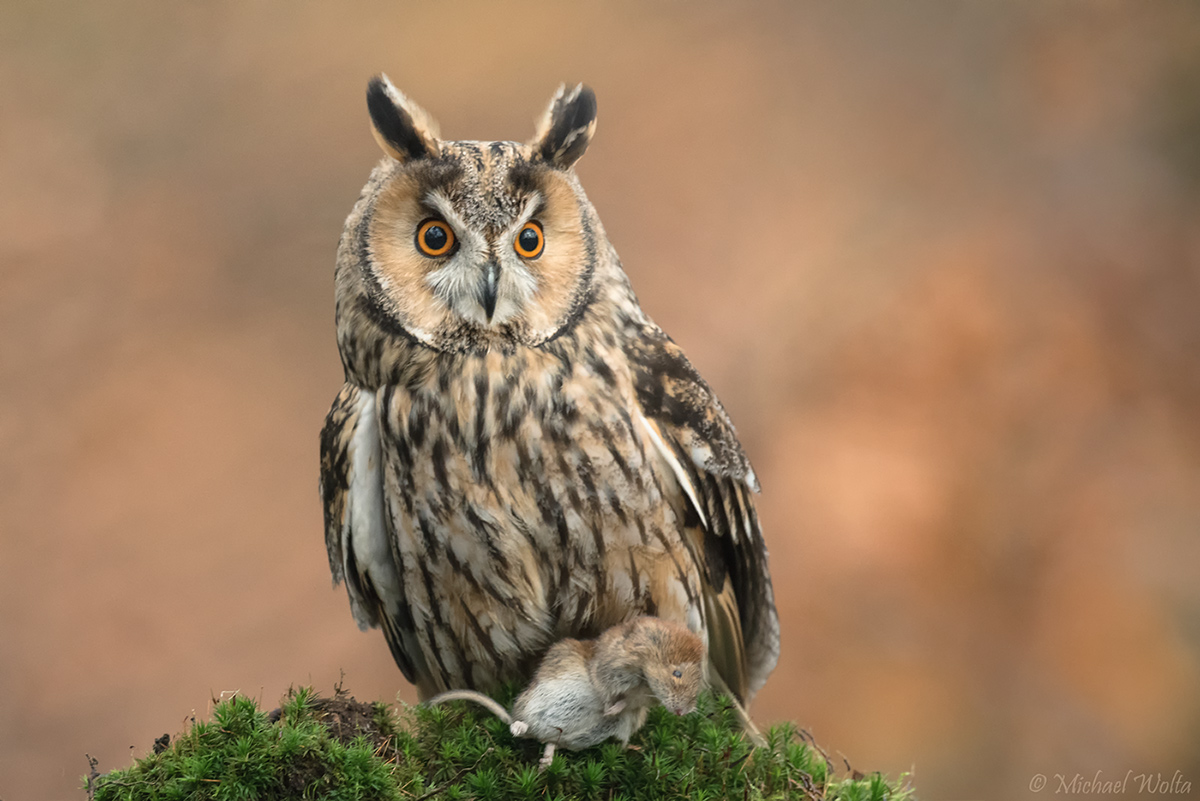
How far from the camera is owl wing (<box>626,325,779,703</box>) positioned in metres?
1.62

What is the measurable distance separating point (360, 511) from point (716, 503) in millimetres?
605

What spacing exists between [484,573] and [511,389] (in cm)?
30

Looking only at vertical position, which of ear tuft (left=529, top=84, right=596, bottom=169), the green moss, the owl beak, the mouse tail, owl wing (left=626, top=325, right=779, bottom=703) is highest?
ear tuft (left=529, top=84, right=596, bottom=169)

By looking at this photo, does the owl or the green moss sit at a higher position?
the owl

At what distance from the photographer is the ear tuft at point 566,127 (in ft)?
4.92

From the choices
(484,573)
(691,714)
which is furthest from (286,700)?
(691,714)

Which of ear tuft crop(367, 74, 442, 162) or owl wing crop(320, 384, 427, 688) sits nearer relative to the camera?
ear tuft crop(367, 74, 442, 162)

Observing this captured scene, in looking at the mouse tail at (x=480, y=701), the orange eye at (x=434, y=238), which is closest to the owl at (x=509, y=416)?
the orange eye at (x=434, y=238)

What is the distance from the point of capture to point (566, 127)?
1.51 m

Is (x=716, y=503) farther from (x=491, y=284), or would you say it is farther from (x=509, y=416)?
(x=491, y=284)

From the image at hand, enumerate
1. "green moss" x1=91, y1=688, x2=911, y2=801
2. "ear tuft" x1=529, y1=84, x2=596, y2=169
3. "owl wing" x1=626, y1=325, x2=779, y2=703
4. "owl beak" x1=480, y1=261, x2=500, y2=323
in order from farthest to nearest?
1. "owl wing" x1=626, y1=325, x2=779, y2=703
2. "ear tuft" x1=529, y1=84, x2=596, y2=169
3. "owl beak" x1=480, y1=261, x2=500, y2=323
4. "green moss" x1=91, y1=688, x2=911, y2=801

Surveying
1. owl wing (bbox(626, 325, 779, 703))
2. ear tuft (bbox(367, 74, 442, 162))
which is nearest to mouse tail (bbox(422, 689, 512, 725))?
owl wing (bbox(626, 325, 779, 703))

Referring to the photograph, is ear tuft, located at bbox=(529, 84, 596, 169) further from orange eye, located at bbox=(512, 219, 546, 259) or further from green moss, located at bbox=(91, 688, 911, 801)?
green moss, located at bbox=(91, 688, 911, 801)

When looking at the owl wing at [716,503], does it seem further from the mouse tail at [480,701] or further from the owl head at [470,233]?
the mouse tail at [480,701]
